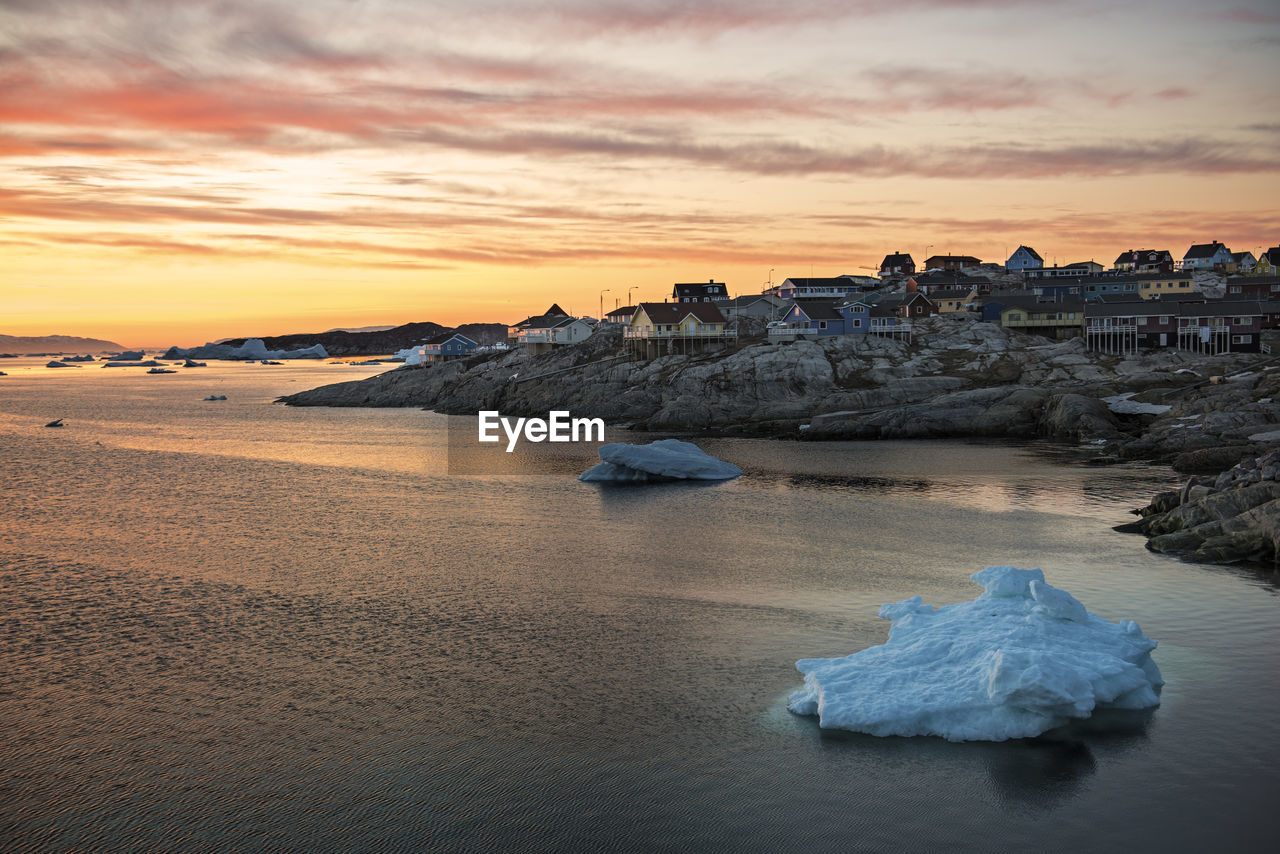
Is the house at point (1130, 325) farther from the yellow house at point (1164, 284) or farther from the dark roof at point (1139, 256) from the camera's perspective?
the dark roof at point (1139, 256)

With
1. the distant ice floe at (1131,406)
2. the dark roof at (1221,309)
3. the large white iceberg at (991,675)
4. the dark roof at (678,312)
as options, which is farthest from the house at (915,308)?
the large white iceberg at (991,675)

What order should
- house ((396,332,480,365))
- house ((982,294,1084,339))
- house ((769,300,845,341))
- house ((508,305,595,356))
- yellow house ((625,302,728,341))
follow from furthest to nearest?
1. house ((396,332,480,365))
2. house ((508,305,595,356))
3. yellow house ((625,302,728,341))
4. house ((769,300,845,341))
5. house ((982,294,1084,339))

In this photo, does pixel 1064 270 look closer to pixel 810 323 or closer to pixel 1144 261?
pixel 1144 261

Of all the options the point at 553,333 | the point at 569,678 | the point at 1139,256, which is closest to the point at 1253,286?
the point at 1139,256

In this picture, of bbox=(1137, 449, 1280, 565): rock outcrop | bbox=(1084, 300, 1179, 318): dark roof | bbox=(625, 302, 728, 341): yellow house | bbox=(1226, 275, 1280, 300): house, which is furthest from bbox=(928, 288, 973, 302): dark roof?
bbox=(1137, 449, 1280, 565): rock outcrop

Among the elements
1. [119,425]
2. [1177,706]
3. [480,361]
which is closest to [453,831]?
[1177,706]

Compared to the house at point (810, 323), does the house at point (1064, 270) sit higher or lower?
higher

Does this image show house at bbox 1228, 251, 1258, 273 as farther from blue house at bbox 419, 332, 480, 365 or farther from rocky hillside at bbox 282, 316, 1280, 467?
blue house at bbox 419, 332, 480, 365
